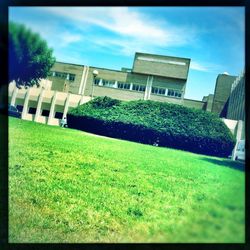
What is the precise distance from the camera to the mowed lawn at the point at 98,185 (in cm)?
335

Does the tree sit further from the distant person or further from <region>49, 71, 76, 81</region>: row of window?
the distant person

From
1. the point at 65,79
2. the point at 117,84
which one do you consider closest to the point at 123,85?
the point at 117,84

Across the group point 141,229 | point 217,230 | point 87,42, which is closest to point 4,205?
point 141,229

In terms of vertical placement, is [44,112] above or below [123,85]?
below

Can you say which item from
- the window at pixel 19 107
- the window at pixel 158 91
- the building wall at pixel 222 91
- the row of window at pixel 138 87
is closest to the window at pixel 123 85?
the row of window at pixel 138 87

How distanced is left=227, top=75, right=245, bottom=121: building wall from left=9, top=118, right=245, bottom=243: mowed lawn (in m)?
0.47

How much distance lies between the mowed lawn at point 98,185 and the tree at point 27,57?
1.49ft

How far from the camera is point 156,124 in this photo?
3750 mm

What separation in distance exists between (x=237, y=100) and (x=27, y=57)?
210cm

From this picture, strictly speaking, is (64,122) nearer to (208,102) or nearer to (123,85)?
(123,85)

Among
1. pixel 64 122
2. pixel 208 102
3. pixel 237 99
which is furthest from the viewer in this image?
pixel 64 122

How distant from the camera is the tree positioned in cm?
348

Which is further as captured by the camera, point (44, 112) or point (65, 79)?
point (44, 112)

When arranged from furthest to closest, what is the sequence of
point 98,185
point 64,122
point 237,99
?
point 64,122, point 98,185, point 237,99
